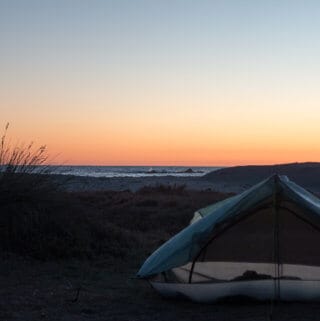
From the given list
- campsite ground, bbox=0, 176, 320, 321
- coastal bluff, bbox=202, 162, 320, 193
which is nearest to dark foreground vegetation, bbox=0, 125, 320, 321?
campsite ground, bbox=0, 176, 320, 321

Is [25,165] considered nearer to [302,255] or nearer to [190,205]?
[302,255]

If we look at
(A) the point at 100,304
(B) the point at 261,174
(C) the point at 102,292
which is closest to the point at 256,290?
(A) the point at 100,304

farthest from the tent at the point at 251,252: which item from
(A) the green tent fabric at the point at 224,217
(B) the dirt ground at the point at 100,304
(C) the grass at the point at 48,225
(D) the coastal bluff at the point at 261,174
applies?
(D) the coastal bluff at the point at 261,174

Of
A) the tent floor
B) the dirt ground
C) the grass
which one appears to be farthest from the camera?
the grass

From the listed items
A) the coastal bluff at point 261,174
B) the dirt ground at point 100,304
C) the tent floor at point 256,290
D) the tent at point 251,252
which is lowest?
the dirt ground at point 100,304

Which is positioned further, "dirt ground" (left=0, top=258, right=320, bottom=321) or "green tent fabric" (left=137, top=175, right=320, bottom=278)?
"green tent fabric" (left=137, top=175, right=320, bottom=278)

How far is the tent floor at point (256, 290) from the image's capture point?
8.81 m

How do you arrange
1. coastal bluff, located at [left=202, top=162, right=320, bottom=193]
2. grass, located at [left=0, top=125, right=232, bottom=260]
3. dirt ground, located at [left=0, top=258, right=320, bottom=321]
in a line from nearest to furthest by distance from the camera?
1. dirt ground, located at [left=0, top=258, right=320, bottom=321]
2. grass, located at [left=0, top=125, right=232, bottom=260]
3. coastal bluff, located at [left=202, top=162, right=320, bottom=193]

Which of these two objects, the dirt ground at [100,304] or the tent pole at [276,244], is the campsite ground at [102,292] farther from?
the tent pole at [276,244]

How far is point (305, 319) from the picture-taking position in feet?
25.7

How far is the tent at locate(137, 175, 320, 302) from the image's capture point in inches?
A: 348

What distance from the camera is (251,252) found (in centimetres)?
970

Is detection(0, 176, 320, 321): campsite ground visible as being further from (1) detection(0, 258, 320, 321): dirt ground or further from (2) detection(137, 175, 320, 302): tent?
(2) detection(137, 175, 320, 302): tent

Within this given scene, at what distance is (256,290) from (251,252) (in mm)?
957
